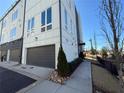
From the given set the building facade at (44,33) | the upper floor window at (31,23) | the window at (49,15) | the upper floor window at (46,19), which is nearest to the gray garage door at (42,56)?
the building facade at (44,33)

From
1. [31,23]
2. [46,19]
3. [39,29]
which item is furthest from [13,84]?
[31,23]

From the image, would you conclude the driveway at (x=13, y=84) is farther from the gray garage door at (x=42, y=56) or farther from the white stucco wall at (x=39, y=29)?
the white stucco wall at (x=39, y=29)

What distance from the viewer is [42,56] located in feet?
33.7

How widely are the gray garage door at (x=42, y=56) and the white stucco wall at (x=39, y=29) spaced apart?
0.51m

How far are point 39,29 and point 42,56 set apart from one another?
2.90m

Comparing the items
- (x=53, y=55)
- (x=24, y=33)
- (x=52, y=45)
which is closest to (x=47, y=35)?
(x=52, y=45)

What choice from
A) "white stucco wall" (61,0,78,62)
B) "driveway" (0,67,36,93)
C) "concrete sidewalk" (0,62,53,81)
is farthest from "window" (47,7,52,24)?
"driveway" (0,67,36,93)

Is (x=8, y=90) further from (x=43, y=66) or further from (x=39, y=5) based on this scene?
(x=39, y=5)

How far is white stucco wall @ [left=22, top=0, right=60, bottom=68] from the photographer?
9141 mm

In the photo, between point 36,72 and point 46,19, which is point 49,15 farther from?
point 36,72

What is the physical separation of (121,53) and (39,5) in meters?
10.3

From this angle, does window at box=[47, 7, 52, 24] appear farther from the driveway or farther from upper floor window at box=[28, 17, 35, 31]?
the driveway

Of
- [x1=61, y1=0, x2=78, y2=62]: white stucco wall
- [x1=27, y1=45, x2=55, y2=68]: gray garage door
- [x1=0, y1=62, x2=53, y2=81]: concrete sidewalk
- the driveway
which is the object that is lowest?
the driveway

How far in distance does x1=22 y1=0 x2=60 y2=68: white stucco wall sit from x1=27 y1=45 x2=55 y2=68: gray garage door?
0.51 metres
